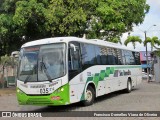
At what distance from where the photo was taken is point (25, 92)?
1377 centimetres

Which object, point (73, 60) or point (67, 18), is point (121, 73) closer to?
point (73, 60)

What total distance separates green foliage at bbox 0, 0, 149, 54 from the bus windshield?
1095cm

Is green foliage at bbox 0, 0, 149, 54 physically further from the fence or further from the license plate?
the license plate

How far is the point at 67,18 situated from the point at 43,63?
11745 millimetres

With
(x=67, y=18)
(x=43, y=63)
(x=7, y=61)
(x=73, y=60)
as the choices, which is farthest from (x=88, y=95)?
(x=7, y=61)

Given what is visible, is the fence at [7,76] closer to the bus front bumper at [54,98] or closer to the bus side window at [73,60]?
the bus side window at [73,60]

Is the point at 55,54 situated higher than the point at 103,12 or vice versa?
the point at 103,12

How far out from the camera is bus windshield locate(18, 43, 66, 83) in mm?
13484

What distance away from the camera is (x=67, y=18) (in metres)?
25.0

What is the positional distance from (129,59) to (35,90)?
→ 10.2m

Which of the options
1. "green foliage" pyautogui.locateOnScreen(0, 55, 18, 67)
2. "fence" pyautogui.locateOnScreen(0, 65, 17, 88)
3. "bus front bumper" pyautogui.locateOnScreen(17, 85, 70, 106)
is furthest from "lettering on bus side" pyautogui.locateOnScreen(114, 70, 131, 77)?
"fence" pyautogui.locateOnScreen(0, 65, 17, 88)

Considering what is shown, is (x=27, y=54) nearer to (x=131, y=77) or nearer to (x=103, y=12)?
(x=131, y=77)

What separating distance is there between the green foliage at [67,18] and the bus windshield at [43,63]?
Answer: 35.9 feet

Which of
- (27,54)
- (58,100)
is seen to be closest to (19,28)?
(27,54)
